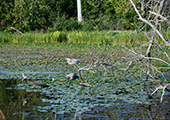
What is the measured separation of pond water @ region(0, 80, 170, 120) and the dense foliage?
1779cm

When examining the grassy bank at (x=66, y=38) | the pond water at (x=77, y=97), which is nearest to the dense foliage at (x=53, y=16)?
the grassy bank at (x=66, y=38)

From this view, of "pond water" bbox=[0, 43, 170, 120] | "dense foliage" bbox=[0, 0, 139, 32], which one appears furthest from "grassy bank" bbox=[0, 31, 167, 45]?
"pond water" bbox=[0, 43, 170, 120]

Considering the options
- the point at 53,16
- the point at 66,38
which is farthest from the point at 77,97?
the point at 53,16

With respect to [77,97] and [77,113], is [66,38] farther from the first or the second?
[77,113]

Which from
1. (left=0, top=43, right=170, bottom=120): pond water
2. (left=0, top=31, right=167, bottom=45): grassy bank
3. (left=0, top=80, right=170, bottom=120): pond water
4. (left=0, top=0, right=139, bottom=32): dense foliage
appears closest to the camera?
(left=0, top=80, right=170, bottom=120): pond water

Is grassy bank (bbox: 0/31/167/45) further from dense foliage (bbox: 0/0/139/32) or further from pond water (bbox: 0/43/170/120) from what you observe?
pond water (bbox: 0/43/170/120)

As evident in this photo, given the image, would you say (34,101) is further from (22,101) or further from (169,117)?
(169,117)

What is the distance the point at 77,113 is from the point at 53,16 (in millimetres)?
22466

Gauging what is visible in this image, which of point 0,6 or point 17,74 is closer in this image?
point 17,74

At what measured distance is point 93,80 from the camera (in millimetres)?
8070

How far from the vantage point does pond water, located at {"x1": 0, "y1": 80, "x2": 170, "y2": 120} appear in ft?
16.7

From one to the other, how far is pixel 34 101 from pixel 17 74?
9.53 feet

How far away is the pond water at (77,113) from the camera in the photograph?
509cm

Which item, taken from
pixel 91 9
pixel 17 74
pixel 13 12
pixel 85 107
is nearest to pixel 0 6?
pixel 13 12
